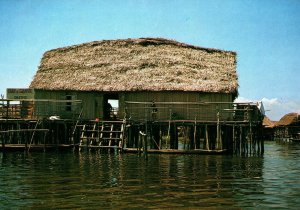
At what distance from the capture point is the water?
9578 millimetres

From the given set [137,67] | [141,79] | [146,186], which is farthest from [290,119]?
[146,186]

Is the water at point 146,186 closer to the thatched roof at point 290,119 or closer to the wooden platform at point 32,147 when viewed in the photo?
the wooden platform at point 32,147

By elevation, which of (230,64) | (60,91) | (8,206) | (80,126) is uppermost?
(230,64)

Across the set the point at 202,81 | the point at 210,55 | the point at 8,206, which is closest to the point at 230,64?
the point at 210,55

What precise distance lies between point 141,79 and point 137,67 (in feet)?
5.25

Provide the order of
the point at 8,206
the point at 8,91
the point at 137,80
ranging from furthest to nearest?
1. the point at 8,91
2. the point at 137,80
3. the point at 8,206

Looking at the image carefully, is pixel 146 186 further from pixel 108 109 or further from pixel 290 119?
pixel 290 119

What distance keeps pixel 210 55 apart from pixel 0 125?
15.8 meters

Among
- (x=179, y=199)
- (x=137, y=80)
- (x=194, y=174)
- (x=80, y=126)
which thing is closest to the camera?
(x=179, y=199)

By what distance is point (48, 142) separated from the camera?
85.3ft

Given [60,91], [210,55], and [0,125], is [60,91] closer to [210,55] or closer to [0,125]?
[0,125]

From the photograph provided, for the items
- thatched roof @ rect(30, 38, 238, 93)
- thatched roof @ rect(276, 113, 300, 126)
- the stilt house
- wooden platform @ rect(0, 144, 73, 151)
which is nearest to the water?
wooden platform @ rect(0, 144, 73, 151)

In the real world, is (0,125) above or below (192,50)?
below

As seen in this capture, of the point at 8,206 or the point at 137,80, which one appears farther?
the point at 137,80
